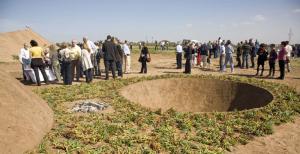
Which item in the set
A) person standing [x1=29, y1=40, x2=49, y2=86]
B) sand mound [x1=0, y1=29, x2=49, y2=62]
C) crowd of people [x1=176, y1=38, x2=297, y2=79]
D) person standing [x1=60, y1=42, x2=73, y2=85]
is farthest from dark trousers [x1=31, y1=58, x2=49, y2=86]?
sand mound [x1=0, y1=29, x2=49, y2=62]

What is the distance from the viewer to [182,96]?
14.8 meters

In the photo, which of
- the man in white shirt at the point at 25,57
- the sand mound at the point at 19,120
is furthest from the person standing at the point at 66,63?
the sand mound at the point at 19,120

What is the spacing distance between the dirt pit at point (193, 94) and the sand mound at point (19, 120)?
5.76 metres

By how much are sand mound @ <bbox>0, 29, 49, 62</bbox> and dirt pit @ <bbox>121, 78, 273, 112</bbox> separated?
67.2ft

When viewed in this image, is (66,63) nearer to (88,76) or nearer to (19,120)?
(88,76)

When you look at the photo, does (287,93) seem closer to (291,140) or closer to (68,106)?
(291,140)

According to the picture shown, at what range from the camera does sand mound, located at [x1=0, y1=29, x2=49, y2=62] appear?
30500 mm

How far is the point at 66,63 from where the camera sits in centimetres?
1292

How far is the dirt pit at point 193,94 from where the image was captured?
43.6ft

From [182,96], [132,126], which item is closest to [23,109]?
[132,126]

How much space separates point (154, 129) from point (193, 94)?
804cm

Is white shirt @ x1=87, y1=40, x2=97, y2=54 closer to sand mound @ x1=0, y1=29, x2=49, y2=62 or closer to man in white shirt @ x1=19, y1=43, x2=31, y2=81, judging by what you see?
man in white shirt @ x1=19, y1=43, x2=31, y2=81

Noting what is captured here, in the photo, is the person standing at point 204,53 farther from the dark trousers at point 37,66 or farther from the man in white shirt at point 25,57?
the man in white shirt at point 25,57

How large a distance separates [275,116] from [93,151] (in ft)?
18.8
